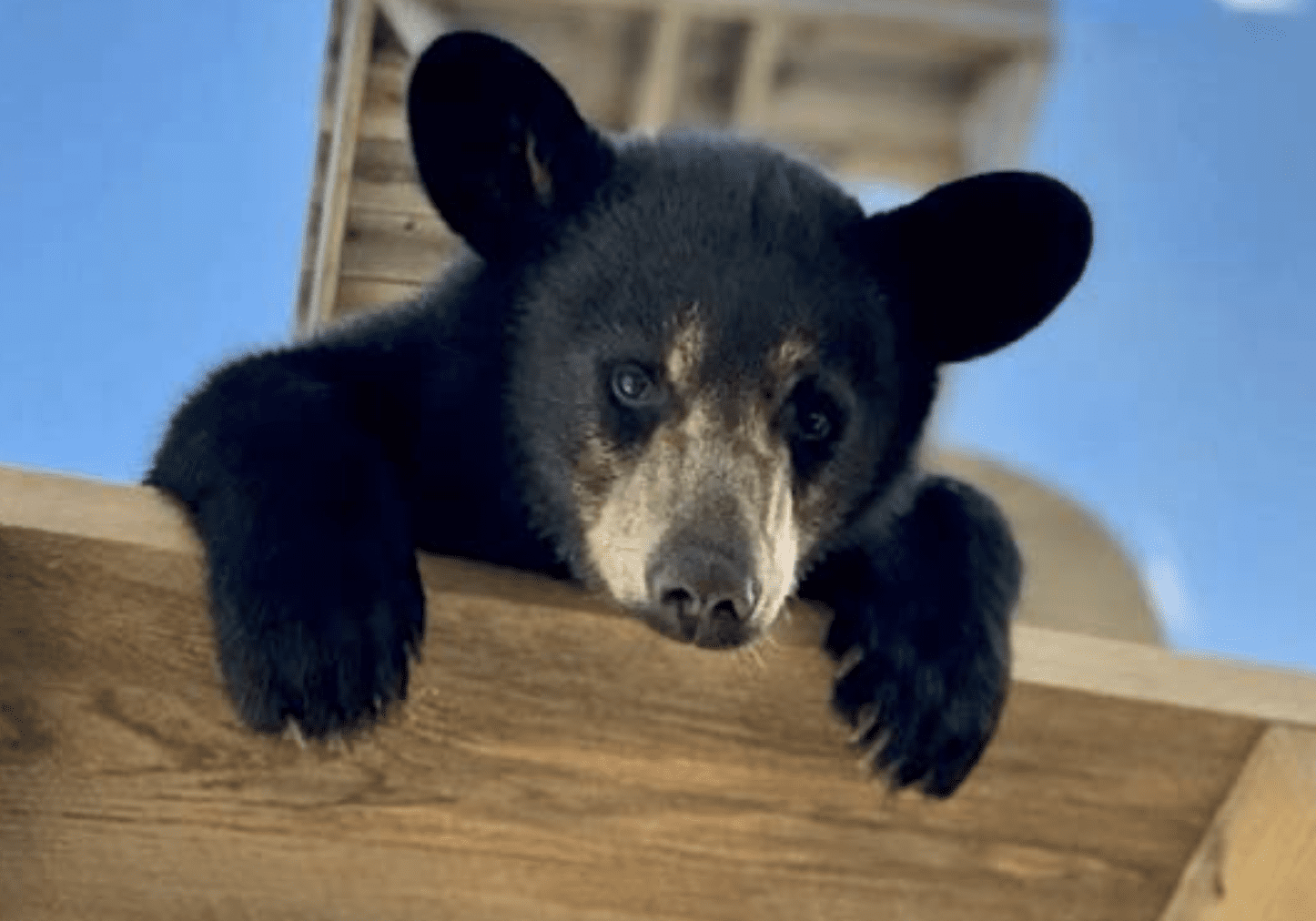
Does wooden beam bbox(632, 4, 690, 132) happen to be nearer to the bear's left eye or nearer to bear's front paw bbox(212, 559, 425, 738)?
the bear's left eye

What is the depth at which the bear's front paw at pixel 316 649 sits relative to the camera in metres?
1.71

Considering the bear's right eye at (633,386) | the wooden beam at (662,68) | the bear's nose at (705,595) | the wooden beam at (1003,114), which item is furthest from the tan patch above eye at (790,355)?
the wooden beam at (1003,114)

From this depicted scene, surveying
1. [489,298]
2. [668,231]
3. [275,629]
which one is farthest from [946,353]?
[275,629]

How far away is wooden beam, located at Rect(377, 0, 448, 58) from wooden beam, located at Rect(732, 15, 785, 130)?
34.8 inches

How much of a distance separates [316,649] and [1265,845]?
0.85 m

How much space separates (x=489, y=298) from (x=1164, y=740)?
875 millimetres

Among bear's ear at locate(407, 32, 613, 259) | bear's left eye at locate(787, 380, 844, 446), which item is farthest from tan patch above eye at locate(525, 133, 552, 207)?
bear's left eye at locate(787, 380, 844, 446)

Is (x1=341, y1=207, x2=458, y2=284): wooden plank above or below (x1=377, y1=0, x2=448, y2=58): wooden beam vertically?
below

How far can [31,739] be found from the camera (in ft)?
5.78

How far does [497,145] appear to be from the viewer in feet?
7.29

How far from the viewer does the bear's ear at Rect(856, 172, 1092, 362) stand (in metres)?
2.22

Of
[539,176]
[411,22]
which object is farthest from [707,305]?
[411,22]

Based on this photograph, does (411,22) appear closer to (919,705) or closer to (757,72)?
(757,72)

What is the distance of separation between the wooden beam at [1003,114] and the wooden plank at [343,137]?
5.09 feet
